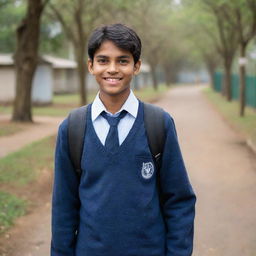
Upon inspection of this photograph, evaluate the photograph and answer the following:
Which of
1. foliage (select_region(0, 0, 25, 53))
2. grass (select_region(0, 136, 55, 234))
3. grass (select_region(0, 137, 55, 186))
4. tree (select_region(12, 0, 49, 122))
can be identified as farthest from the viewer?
foliage (select_region(0, 0, 25, 53))

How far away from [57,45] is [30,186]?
15898mm

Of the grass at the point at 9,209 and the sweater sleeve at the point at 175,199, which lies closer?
the sweater sleeve at the point at 175,199

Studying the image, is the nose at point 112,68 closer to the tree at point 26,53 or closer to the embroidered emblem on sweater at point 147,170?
the embroidered emblem on sweater at point 147,170

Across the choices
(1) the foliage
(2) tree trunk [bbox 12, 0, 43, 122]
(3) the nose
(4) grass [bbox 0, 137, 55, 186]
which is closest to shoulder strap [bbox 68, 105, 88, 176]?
(3) the nose

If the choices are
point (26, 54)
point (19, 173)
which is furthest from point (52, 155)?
point (26, 54)

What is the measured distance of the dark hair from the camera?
214 centimetres

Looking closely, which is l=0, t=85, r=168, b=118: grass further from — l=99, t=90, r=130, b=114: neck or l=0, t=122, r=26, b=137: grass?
l=99, t=90, r=130, b=114: neck

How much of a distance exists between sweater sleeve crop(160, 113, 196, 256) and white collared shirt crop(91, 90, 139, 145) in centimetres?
17

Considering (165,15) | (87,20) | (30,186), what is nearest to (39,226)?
(30,186)

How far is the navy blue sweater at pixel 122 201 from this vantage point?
2111 millimetres

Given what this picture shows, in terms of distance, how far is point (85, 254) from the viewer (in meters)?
2.21

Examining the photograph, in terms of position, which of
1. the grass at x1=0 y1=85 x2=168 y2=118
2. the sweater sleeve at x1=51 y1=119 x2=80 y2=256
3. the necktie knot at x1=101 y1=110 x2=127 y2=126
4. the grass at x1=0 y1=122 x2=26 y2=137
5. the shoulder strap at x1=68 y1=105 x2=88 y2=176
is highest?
the necktie knot at x1=101 y1=110 x2=127 y2=126

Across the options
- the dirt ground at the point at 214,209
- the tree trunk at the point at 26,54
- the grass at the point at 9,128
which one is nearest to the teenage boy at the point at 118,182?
the dirt ground at the point at 214,209

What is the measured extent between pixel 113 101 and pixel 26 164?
22.7 feet
